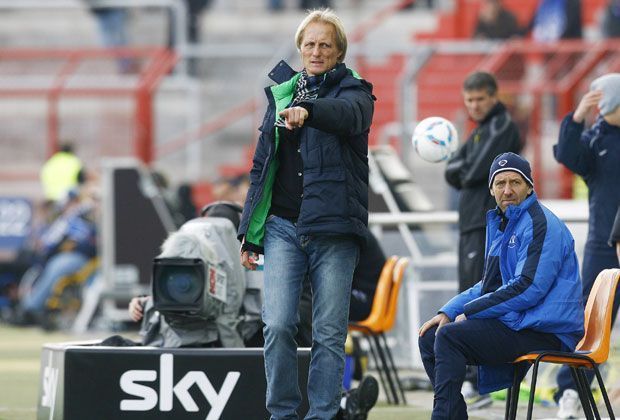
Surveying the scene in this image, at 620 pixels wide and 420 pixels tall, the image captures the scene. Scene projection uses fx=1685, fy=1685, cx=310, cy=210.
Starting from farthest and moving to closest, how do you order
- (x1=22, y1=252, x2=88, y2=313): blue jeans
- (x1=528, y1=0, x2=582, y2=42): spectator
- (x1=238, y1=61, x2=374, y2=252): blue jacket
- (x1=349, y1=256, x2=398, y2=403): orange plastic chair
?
(x1=528, y1=0, x2=582, y2=42): spectator → (x1=22, y1=252, x2=88, y2=313): blue jeans → (x1=349, y1=256, x2=398, y2=403): orange plastic chair → (x1=238, y1=61, x2=374, y2=252): blue jacket

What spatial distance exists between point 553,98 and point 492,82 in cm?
633

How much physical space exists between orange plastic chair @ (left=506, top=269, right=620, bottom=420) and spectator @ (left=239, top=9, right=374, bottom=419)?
828 mm

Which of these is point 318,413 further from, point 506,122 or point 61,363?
point 506,122

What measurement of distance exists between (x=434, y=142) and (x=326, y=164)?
283cm

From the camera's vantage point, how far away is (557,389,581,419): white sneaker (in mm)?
A: 8984

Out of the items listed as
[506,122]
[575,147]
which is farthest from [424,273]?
[575,147]

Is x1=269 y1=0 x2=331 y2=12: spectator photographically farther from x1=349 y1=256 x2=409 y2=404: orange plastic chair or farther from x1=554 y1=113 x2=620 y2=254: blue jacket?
x1=554 y1=113 x2=620 y2=254: blue jacket

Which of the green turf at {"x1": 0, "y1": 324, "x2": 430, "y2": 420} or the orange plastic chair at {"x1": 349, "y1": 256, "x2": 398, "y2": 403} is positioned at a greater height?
the orange plastic chair at {"x1": 349, "y1": 256, "x2": 398, "y2": 403}

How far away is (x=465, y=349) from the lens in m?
7.38

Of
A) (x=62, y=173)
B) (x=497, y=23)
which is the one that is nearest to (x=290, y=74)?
(x=62, y=173)

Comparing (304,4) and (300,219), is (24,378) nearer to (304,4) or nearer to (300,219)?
(300,219)

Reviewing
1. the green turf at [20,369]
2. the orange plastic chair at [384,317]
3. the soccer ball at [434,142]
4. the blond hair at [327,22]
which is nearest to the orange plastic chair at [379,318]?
the orange plastic chair at [384,317]

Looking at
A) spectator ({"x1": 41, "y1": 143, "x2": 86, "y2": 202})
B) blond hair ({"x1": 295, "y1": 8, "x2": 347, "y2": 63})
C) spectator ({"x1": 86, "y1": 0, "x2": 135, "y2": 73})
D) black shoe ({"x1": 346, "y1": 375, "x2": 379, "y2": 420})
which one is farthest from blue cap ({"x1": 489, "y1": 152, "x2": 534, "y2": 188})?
spectator ({"x1": 86, "y1": 0, "x2": 135, "y2": 73})

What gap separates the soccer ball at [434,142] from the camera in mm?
10055
